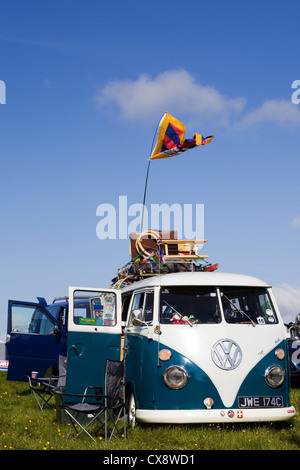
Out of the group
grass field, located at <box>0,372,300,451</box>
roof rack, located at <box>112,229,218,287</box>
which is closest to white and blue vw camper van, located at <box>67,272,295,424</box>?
grass field, located at <box>0,372,300,451</box>

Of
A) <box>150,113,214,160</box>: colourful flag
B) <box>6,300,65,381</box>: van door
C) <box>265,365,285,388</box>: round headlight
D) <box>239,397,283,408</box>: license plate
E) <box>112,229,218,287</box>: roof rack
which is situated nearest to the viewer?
<box>239,397,283,408</box>: license plate

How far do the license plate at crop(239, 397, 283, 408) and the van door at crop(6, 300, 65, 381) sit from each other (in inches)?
237

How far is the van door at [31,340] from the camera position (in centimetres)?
1421

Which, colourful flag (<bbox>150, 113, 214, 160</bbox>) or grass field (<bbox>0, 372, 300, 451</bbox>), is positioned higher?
colourful flag (<bbox>150, 113, 214, 160</bbox>)

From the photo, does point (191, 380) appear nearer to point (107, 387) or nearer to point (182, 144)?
point (107, 387)

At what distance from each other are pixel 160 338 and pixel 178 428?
1.27 metres

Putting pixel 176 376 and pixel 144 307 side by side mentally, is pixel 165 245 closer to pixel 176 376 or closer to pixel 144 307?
pixel 144 307

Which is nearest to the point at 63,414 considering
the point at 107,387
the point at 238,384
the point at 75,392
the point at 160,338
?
the point at 75,392

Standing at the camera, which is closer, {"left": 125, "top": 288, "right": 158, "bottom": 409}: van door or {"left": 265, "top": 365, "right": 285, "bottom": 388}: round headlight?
{"left": 125, "top": 288, "right": 158, "bottom": 409}: van door

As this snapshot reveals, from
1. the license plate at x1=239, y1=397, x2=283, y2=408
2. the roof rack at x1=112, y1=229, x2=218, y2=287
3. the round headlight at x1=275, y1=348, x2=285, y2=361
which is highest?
the roof rack at x1=112, y1=229, x2=218, y2=287

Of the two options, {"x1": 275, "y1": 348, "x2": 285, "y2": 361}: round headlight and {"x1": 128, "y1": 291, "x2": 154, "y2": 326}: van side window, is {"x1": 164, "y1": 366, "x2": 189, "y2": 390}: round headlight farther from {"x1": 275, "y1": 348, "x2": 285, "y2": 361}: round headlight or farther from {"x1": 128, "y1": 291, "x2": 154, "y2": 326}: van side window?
{"x1": 275, "y1": 348, "x2": 285, "y2": 361}: round headlight

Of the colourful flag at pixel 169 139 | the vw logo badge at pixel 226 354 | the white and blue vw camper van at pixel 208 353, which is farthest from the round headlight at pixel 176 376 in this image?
the colourful flag at pixel 169 139

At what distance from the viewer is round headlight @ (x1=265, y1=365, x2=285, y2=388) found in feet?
30.3
